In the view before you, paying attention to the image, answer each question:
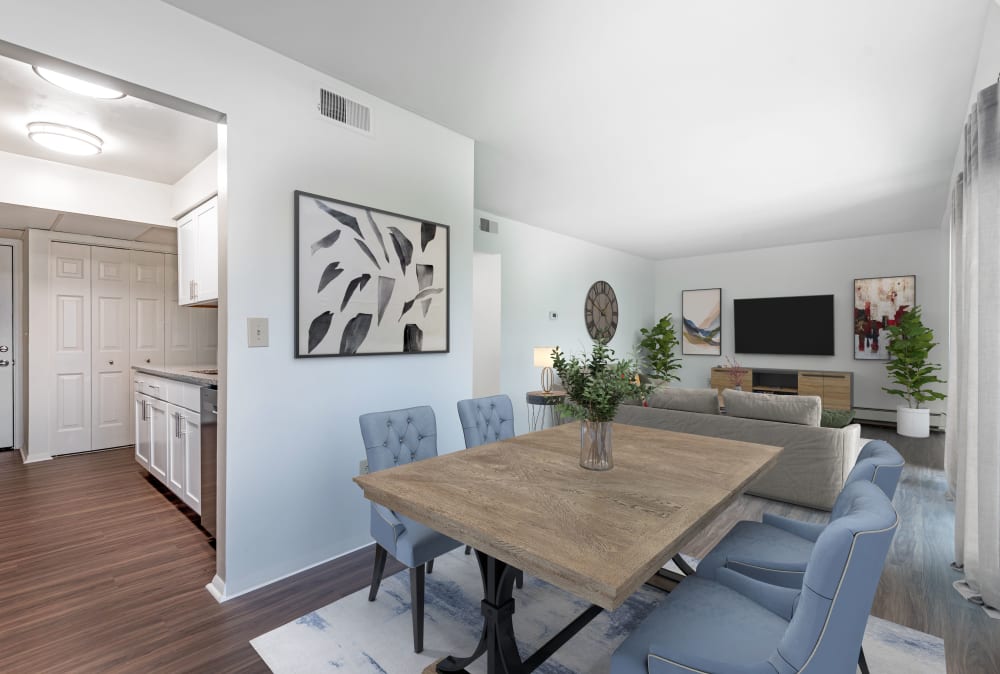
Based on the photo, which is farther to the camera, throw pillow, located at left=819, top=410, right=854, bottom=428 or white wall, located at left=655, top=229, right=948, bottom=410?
white wall, located at left=655, top=229, right=948, bottom=410

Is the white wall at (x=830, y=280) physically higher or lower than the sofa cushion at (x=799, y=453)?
higher

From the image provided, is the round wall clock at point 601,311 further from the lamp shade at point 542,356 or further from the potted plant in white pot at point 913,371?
the potted plant in white pot at point 913,371

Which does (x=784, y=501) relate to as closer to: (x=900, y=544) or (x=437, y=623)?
(x=900, y=544)

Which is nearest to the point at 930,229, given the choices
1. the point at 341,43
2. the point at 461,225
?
the point at 461,225

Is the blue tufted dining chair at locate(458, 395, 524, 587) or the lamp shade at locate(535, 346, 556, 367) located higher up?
the lamp shade at locate(535, 346, 556, 367)

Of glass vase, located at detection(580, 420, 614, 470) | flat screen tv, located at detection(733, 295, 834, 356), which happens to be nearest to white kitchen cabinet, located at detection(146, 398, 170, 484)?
glass vase, located at detection(580, 420, 614, 470)

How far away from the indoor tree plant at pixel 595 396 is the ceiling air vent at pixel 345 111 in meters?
1.93

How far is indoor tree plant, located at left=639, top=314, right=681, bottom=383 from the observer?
8.11m

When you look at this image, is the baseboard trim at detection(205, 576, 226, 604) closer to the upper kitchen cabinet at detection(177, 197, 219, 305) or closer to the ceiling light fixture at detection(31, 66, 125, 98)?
the upper kitchen cabinet at detection(177, 197, 219, 305)

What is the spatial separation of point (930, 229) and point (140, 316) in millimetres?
9951

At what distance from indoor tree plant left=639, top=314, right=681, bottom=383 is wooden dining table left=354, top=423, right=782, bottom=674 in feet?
20.2

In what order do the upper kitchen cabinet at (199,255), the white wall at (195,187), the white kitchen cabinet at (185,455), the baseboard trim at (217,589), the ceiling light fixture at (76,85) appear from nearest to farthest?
the baseboard trim at (217,589) < the ceiling light fixture at (76,85) < the white kitchen cabinet at (185,455) < the upper kitchen cabinet at (199,255) < the white wall at (195,187)

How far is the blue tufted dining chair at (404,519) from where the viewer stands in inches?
73.3

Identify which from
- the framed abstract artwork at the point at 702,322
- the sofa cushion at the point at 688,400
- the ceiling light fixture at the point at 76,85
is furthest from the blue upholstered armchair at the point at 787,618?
the framed abstract artwork at the point at 702,322
